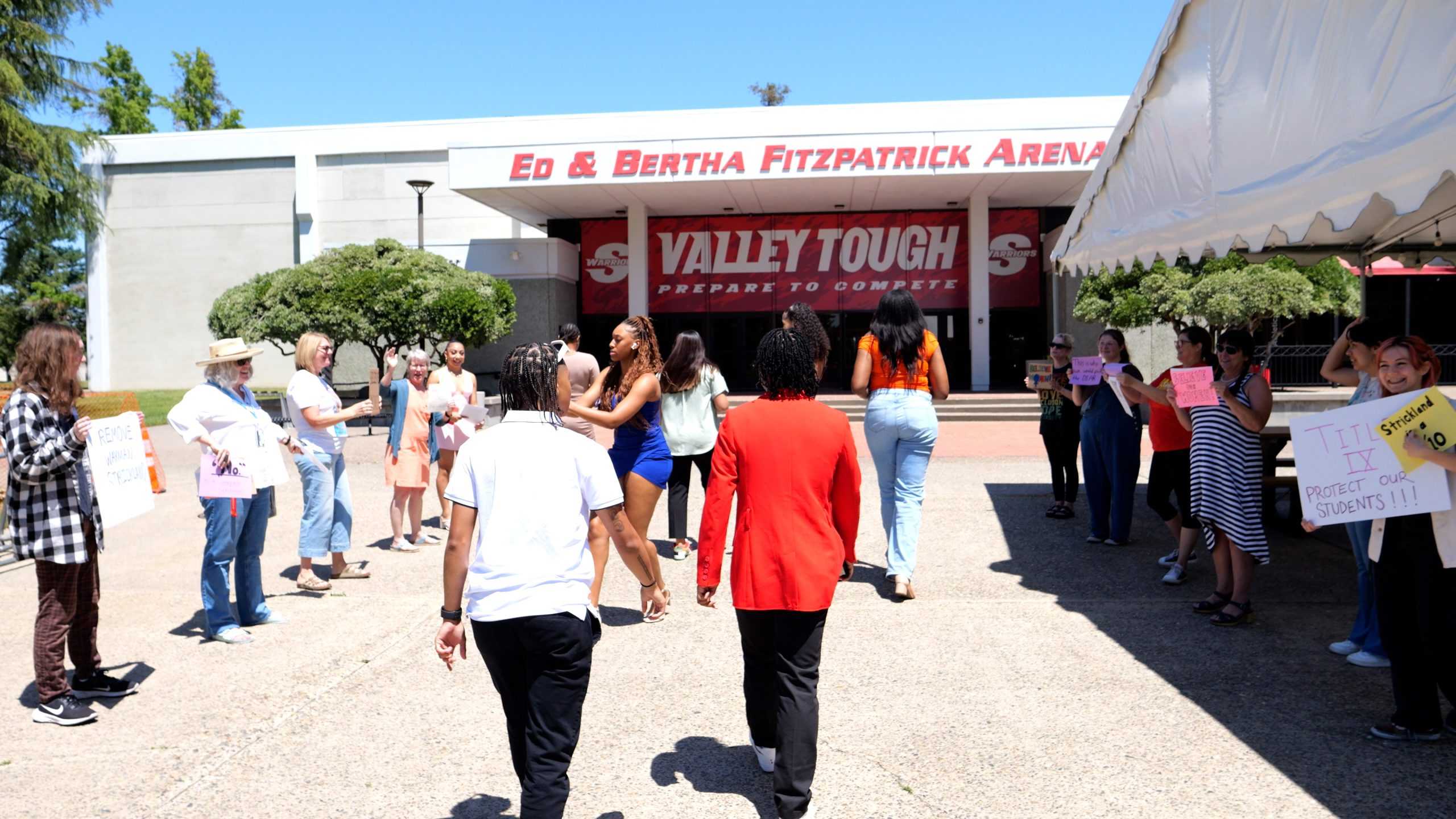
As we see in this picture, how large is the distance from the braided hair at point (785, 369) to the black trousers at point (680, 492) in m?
4.11

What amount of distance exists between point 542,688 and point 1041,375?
6881 millimetres

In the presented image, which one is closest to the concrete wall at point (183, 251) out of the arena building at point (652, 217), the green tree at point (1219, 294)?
the arena building at point (652, 217)

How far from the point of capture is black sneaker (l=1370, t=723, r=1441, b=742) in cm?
416

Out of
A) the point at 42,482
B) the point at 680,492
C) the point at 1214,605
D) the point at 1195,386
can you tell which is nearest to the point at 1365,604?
the point at 1214,605

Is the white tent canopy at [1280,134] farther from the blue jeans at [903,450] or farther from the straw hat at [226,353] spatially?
the straw hat at [226,353]

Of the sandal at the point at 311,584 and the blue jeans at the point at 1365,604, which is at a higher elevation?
the blue jeans at the point at 1365,604

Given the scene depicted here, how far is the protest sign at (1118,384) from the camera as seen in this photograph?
7184 mm

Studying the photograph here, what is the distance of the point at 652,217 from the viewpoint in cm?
2917

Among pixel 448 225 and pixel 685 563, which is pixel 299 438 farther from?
pixel 448 225

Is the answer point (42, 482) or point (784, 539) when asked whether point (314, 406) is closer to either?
point (42, 482)

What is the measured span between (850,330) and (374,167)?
50.2ft

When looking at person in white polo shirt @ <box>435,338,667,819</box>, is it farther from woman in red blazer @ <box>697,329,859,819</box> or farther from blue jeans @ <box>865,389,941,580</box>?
blue jeans @ <box>865,389,941,580</box>

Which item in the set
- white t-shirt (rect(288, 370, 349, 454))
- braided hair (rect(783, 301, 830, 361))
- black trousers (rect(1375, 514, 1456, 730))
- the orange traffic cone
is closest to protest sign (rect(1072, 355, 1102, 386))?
braided hair (rect(783, 301, 830, 361))

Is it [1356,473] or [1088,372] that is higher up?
[1088,372]
